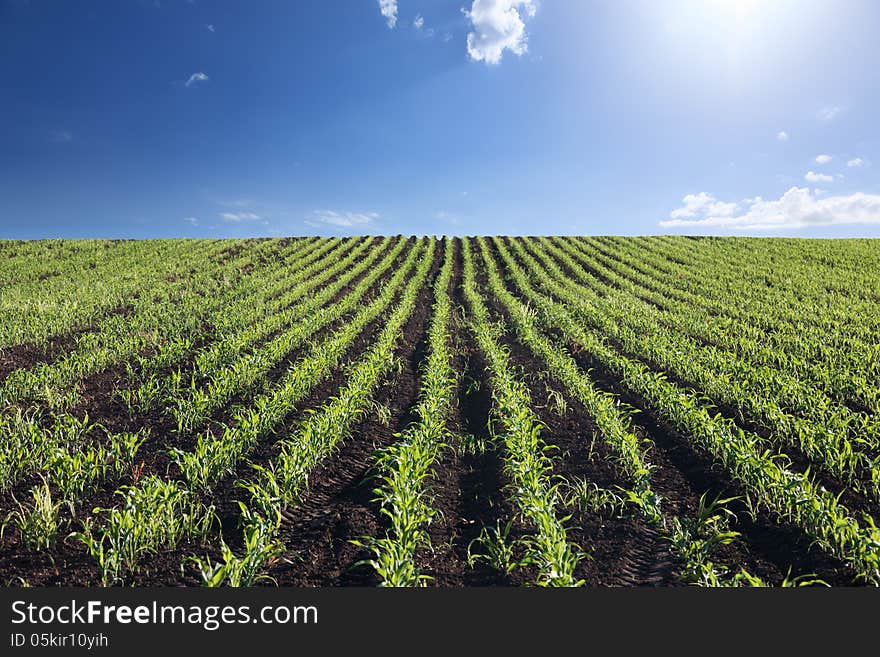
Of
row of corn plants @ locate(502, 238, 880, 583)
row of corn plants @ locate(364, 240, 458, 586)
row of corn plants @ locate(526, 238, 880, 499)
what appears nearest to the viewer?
row of corn plants @ locate(364, 240, 458, 586)

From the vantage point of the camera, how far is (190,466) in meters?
5.30

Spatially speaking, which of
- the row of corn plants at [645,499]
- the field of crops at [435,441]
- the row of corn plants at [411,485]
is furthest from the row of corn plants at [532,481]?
the row of corn plants at [411,485]

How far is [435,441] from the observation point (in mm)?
6637

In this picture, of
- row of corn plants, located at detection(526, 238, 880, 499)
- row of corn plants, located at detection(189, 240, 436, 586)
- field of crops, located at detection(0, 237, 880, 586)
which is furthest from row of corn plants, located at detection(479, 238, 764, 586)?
row of corn plants, located at detection(189, 240, 436, 586)

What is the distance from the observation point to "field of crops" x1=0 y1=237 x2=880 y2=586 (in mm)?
4227

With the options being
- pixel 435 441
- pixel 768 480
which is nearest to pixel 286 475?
pixel 435 441

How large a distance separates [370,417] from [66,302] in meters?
15.1

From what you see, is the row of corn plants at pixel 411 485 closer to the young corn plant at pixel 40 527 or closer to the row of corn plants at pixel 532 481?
the row of corn plants at pixel 532 481

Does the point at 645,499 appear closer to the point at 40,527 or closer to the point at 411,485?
the point at 411,485

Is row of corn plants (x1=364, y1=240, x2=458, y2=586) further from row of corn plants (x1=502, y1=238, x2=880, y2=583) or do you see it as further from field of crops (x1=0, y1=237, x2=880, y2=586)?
row of corn plants (x1=502, y1=238, x2=880, y2=583)

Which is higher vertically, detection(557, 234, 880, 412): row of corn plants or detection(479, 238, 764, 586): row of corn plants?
detection(557, 234, 880, 412): row of corn plants

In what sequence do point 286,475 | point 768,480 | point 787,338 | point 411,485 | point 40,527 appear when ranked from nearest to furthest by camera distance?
point 40,527 < point 411,485 < point 768,480 < point 286,475 < point 787,338

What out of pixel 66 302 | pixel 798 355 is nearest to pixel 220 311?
pixel 66 302

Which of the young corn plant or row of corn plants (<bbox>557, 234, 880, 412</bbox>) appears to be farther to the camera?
row of corn plants (<bbox>557, 234, 880, 412</bbox>)
